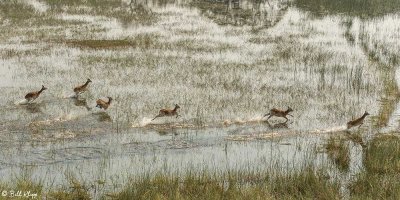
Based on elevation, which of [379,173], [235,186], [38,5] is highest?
[38,5]

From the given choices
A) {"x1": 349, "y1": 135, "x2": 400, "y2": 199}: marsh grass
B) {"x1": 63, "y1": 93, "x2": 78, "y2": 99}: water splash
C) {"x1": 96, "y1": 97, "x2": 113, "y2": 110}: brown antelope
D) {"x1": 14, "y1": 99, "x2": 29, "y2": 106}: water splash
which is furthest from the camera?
{"x1": 63, "y1": 93, "x2": 78, "y2": 99}: water splash

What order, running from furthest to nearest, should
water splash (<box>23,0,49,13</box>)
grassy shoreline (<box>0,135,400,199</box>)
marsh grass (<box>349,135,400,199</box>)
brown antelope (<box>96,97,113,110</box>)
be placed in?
water splash (<box>23,0,49,13</box>)
brown antelope (<box>96,97,113,110</box>)
marsh grass (<box>349,135,400,199</box>)
grassy shoreline (<box>0,135,400,199</box>)

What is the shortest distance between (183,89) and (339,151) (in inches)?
284

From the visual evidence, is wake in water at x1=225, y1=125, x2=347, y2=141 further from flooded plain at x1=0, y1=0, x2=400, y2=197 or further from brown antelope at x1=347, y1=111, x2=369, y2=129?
brown antelope at x1=347, y1=111, x2=369, y2=129

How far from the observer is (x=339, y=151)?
13.4 m

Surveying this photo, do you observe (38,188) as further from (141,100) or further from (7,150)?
(141,100)

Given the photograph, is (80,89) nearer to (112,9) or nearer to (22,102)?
(22,102)

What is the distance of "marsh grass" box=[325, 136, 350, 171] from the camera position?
12797 millimetres

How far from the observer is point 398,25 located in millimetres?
33469

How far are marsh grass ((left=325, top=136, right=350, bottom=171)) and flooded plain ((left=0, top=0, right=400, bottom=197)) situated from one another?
22cm

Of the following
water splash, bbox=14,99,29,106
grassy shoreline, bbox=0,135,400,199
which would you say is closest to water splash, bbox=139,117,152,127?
grassy shoreline, bbox=0,135,400,199

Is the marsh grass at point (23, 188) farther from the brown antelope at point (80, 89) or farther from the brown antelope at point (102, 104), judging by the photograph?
the brown antelope at point (80, 89)

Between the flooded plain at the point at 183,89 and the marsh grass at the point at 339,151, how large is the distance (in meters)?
0.22

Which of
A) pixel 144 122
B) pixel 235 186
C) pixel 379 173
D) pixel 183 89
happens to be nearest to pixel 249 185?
pixel 235 186
